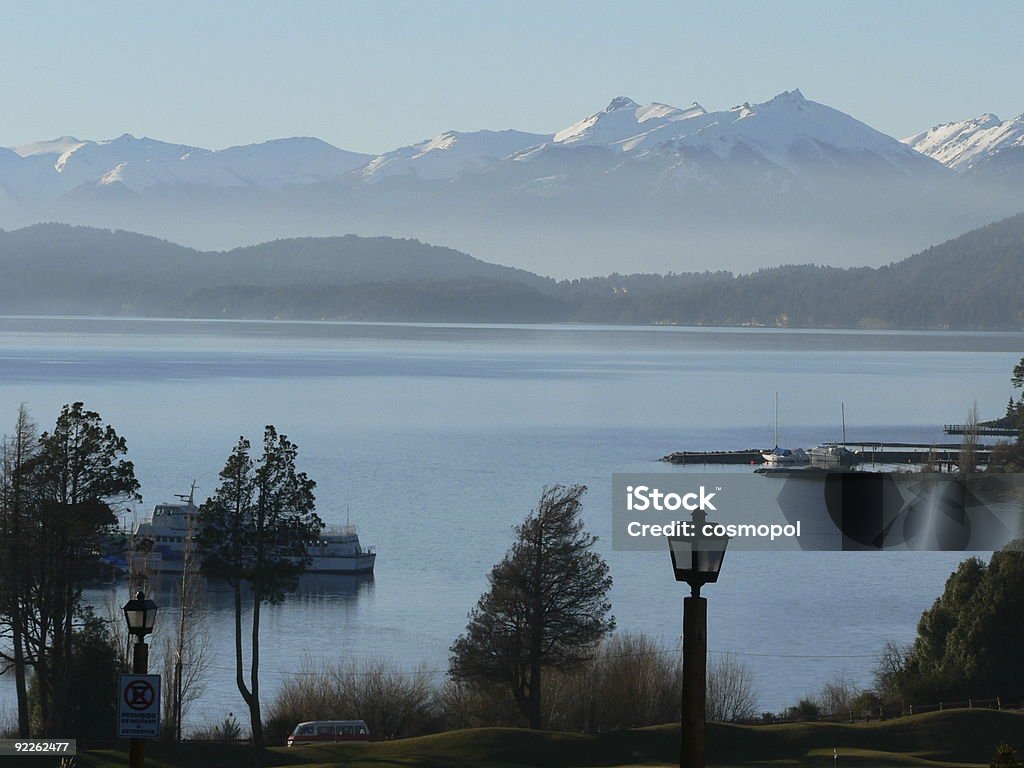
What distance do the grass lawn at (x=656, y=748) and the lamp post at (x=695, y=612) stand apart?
18.0 m

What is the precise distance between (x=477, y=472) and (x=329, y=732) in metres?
59.5

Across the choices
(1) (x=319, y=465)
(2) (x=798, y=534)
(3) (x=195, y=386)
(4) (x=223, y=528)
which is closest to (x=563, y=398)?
(3) (x=195, y=386)

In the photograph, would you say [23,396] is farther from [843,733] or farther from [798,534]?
[843,733]

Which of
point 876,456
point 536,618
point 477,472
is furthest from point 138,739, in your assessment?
point 876,456

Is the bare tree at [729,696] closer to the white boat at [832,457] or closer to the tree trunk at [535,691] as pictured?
the tree trunk at [535,691]

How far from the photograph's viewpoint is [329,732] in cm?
3784

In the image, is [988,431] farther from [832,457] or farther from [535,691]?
[535,691]

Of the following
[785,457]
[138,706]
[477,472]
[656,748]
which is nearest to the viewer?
[138,706]

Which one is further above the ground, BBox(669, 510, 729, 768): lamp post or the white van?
BBox(669, 510, 729, 768): lamp post

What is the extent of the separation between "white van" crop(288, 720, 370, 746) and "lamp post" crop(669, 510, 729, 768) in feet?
78.3

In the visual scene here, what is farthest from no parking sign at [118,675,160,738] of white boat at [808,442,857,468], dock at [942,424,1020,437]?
dock at [942,424,1020,437]

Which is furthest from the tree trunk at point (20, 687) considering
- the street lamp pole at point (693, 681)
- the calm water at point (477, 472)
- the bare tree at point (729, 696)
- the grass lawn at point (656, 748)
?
the street lamp pole at point (693, 681)

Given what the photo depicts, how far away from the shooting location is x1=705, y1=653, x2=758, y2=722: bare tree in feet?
137

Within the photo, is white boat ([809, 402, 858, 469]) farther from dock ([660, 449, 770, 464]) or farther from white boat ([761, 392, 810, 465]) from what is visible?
dock ([660, 449, 770, 464])
